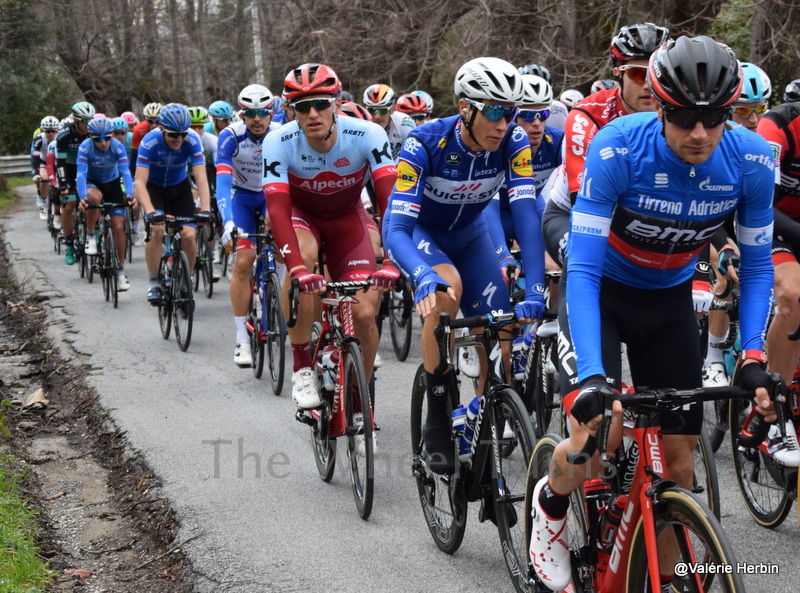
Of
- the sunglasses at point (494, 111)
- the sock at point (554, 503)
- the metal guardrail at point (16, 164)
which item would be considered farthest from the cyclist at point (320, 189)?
the metal guardrail at point (16, 164)

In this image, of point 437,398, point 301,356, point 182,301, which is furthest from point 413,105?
point 437,398

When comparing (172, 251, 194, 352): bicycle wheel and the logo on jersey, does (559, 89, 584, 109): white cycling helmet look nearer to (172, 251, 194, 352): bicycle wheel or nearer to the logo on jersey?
(172, 251, 194, 352): bicycle wheel

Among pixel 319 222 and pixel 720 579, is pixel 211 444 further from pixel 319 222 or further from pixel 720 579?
pixel 720 579

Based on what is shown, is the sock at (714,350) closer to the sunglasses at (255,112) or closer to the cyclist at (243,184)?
the cyclist at (243,184)

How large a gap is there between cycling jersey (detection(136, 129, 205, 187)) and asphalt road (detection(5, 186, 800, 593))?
2.09 meters

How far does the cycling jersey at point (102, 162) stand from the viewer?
12930 mm

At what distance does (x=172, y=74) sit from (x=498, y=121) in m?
37.8

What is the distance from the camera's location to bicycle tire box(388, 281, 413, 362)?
8.85 metres

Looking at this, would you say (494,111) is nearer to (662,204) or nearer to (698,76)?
(662,204)

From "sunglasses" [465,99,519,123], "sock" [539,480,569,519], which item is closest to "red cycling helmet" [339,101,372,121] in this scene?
"sunglasses" [465,99,519,123]

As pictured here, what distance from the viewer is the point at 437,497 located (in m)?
4.78

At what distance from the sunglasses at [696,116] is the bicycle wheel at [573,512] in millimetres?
1168

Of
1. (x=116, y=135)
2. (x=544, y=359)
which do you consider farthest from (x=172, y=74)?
(x=544, y=359)

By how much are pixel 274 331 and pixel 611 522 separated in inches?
200
